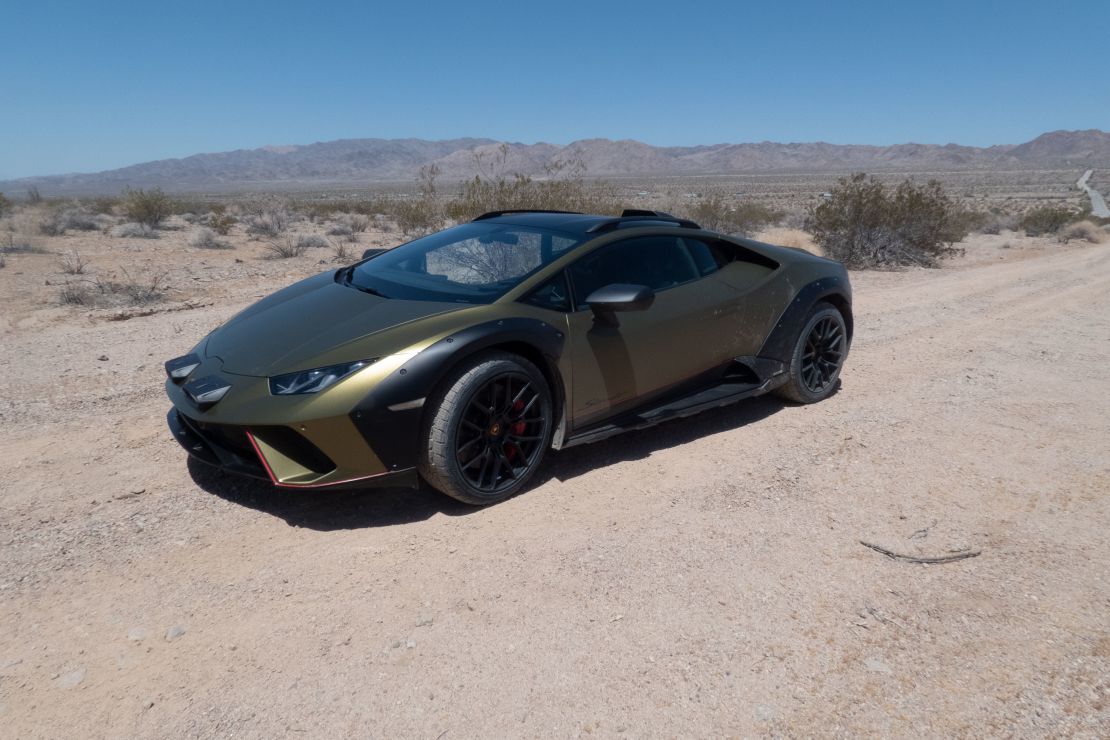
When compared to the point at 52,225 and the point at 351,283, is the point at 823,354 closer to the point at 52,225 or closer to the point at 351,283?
the point at 351,283

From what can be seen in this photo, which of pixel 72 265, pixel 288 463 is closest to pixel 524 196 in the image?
pixel 72 265

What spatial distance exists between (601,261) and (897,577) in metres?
2.22

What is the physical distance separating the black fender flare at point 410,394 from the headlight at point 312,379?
0.56 feet

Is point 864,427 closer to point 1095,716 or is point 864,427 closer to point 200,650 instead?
point 1095,716

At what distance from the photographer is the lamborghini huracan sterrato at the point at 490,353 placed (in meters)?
3.39

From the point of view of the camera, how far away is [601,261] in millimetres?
4297

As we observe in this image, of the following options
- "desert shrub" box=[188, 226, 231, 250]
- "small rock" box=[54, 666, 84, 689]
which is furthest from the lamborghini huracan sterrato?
"desert shrub" box=[188, 226, 231, 250]

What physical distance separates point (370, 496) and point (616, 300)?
167 centimetres

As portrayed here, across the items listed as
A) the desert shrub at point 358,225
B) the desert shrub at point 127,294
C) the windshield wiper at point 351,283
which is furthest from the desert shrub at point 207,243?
the windshield wiper at point 351,283

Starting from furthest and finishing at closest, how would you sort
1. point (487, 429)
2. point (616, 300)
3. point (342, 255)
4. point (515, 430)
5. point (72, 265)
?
point (342, 255) → point (72, 265) → point (616, 300) → point (515, 430) → point (487, 429)

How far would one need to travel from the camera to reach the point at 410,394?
11.2 ft

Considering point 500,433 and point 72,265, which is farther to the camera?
point 72,265

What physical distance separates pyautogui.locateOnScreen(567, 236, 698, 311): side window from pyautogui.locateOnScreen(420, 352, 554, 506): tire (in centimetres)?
60

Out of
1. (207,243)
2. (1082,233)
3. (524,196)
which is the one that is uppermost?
(524,196)
